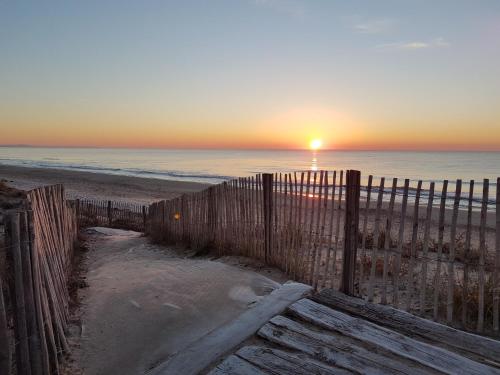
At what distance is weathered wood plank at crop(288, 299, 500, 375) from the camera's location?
7.87 ft

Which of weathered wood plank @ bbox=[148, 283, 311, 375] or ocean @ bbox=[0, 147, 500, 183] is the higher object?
weathered wood plank @ bbox=[148, 283, 311, 375]

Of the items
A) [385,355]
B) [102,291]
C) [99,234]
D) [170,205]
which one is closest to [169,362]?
[385,355]

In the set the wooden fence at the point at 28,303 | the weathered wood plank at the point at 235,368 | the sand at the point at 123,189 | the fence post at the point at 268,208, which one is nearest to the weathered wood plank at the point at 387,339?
the weathered wood plank at the point at 235,368

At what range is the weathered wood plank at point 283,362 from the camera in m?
2.30

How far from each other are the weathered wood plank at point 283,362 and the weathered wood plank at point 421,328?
81 cm

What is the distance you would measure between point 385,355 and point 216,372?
3.32 ft

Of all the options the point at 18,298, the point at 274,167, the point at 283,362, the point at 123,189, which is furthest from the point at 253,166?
the point at 283,362

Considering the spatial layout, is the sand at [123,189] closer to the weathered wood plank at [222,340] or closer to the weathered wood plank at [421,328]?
Result: the weathered wood plank at [222,340]

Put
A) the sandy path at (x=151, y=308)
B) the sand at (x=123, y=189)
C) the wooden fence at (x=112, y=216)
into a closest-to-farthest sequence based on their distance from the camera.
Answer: the sandy path at (x=151, y=308), the wooden fence at (x=112, y=216), the sand at (x=123, y=189)

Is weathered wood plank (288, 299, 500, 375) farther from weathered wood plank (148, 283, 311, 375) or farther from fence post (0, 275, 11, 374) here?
fence post (0, 275, 11, 374)

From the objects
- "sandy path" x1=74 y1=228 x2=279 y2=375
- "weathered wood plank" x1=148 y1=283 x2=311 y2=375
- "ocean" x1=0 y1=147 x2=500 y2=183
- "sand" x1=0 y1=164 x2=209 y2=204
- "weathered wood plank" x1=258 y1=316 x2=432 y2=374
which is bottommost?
"ocean" x1=0 y1=147 x2=500 y2=183

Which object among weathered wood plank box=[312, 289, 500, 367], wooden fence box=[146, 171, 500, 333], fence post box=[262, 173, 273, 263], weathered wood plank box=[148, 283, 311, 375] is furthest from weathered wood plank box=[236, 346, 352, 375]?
fence post box=[262, 173, 273, 263]

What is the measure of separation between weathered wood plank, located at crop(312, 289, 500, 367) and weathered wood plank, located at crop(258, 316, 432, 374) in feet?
1.53

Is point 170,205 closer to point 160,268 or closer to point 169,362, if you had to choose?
point 160,268
